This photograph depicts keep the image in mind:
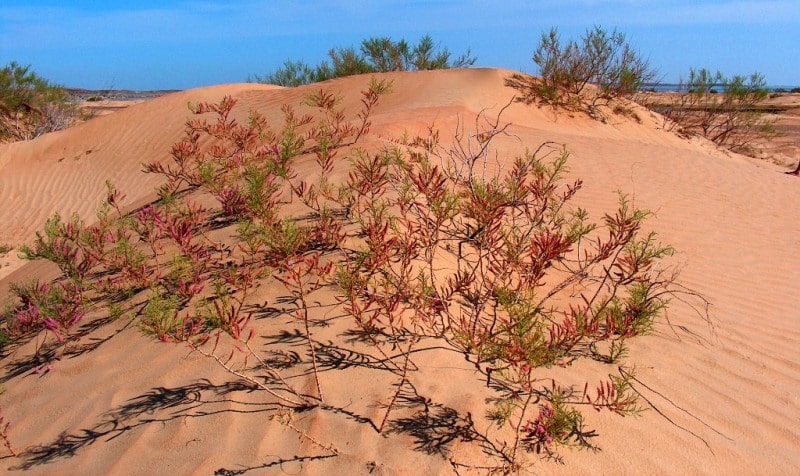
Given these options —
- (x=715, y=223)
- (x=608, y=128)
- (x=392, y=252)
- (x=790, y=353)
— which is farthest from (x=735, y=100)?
(x=392, y=252)

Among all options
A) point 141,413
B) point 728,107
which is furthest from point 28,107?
point 728,107

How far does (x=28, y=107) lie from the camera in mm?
17047

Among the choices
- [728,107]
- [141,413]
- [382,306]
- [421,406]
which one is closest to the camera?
[421,406]

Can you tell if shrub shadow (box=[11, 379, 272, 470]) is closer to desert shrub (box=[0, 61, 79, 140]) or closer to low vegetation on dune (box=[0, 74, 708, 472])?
low vegetation on dune (box=[0, 74, 708, 472])

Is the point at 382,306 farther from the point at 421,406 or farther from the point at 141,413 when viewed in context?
the point at 141,413

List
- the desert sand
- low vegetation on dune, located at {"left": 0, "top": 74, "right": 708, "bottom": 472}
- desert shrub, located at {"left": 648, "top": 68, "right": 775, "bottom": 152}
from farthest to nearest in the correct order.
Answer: desert shrub, located at {"left": 648, "top": 68, "right": 775, "bottom": 152}
low vegetation on dune, located at {"left": 0, "top": 74, "right": 708, "bottom": 472}
the desert sand

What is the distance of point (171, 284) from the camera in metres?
3.55

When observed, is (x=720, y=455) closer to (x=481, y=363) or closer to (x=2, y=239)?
(x=481, y=363)

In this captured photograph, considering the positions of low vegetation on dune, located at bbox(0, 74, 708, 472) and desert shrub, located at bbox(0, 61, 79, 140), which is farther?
desert shrub, located at bbox(0, 61, 79, 140)

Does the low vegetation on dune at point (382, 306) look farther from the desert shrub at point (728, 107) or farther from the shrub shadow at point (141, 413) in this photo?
the desert shrub at point (728, 107)

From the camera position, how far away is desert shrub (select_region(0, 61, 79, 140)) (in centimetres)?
1620

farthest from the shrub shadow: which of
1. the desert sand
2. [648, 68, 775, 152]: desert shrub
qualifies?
[648, 68, 775, 152]: desert shrub

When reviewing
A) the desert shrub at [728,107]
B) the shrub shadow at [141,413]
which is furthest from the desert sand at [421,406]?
the desert shrub at [728,107]

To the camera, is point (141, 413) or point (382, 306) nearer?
point (141, 413)
